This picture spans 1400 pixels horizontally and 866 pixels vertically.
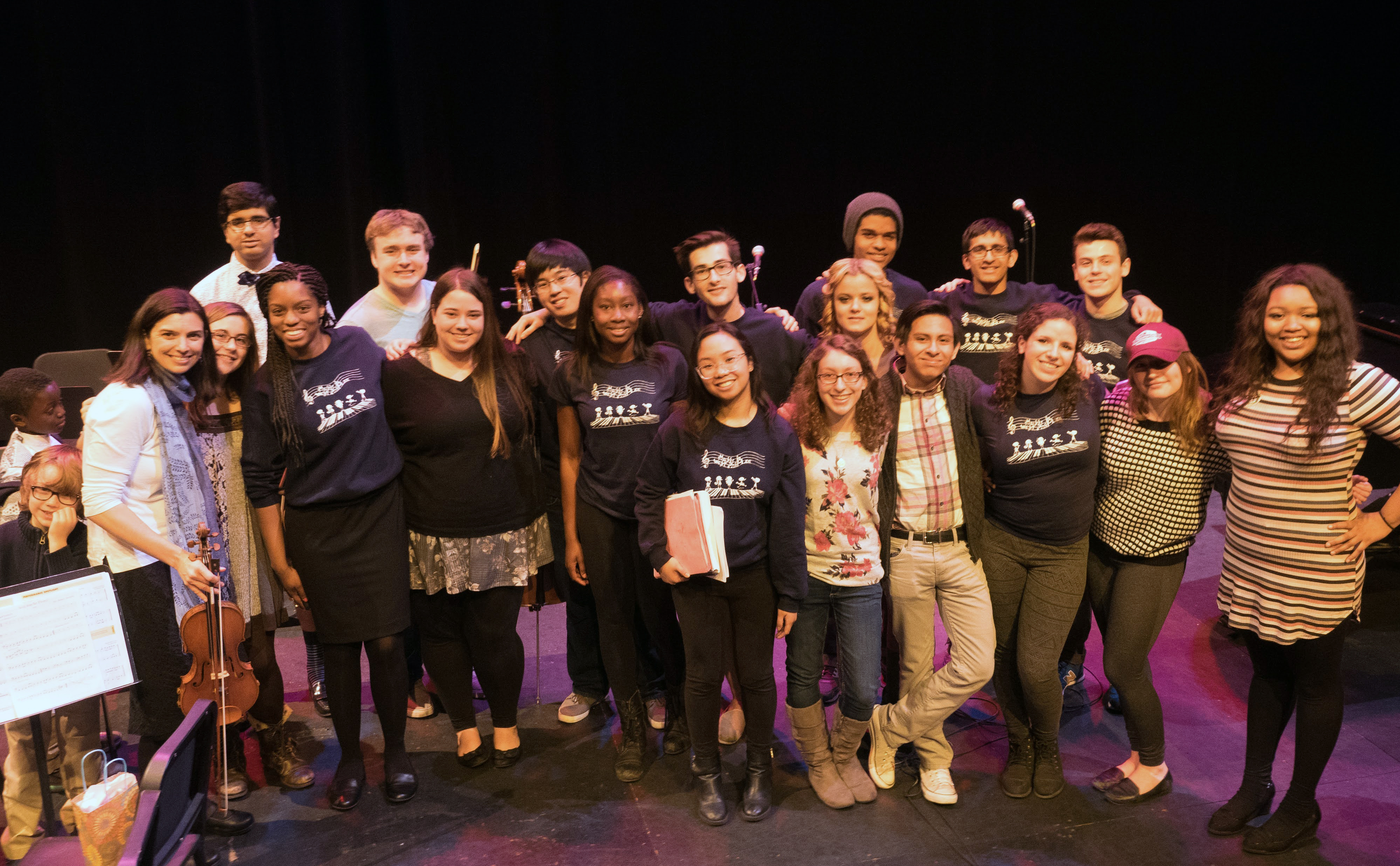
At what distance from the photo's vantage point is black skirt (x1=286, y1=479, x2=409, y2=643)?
9.26 ft

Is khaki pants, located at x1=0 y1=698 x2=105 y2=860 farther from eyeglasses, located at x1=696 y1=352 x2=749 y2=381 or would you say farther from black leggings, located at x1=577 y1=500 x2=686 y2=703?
eyeglasses, located at x1=696 y1=352 x2=749 y2=381

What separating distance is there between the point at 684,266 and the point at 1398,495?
6.98 feet

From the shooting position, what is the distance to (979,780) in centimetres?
303

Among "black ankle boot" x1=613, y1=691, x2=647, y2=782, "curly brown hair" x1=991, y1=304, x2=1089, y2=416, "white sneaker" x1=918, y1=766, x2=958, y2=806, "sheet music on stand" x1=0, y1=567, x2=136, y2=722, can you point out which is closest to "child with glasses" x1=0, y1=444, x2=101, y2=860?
"sheet music on stand" x1=0, y1=567, x2=136, y2=722

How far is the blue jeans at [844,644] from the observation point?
2.81 metres

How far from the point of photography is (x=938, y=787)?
2.92 meters

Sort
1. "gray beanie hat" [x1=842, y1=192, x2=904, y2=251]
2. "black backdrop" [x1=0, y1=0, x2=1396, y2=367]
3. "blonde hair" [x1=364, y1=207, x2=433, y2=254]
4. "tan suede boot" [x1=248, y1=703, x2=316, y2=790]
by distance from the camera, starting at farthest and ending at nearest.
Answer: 1. "black backdrop" [x1=0, y1=0, x2=1396, y2=367]
2. "gray beanie hat" [x1=842, y1=192, x2=904, y2=251]
3. "blonde hair" [x1=364, y1=207, x2=433, y2=254]
4. "tan suede boot" [x1=248, y1=703, x2=316, y2=790]

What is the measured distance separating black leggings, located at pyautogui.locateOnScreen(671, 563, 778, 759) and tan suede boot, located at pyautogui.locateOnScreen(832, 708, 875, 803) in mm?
234

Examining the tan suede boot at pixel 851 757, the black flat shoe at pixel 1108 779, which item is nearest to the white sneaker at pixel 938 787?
the tan suede boot at pixel 851 757

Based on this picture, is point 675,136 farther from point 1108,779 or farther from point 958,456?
point 1108,779

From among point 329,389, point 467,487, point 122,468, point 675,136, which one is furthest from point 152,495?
point 675,136

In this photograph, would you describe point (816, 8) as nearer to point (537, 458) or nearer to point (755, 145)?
point (755, 145)

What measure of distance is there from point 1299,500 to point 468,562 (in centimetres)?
233

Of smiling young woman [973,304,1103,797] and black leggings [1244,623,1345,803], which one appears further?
smiling young woman [973,304,1103,797]
